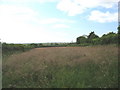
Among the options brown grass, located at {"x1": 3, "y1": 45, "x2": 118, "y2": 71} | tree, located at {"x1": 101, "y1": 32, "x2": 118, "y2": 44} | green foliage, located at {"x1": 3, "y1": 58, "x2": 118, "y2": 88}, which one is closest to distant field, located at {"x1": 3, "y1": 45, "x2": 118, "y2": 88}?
green foliage, located at {"x1": 3, "y1": 58, "x2": 118, "y2": 88}

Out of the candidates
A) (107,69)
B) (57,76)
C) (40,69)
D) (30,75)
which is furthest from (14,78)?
(107,69)

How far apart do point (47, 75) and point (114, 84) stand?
7.63 ft

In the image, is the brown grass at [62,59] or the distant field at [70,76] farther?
the brown grass at [62,59]

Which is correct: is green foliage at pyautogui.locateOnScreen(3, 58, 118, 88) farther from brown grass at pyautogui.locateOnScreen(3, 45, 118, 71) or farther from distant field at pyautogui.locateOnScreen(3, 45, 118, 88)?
brown grass at pyautogui.locateOnScreen(3, 45, 118, 71)

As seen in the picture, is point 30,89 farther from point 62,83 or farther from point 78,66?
point 78,66

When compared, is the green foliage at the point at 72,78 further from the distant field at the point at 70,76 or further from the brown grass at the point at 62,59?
the brown grass at the point at 62,59

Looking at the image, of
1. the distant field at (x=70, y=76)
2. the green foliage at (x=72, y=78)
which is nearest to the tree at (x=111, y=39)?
the distant field at (x=70, y=76)

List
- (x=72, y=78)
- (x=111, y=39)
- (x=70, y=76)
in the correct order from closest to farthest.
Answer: (x=72, y=78), (x=70, y=76), (x=111, y=39)

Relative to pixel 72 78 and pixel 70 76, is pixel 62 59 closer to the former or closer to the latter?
pixel 70 76

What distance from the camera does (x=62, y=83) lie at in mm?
4660

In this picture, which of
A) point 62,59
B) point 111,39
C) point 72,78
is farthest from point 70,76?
point 111,39

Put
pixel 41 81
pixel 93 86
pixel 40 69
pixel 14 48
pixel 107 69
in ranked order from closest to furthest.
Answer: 1. pixel 93 86
2. pixel 41 81
3. pixel 107 69
4. pixel 40 69
5. pixel 14 48

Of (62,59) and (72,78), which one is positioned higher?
(62,59)

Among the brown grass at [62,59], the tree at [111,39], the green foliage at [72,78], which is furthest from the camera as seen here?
the tree at [111,39]
